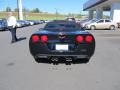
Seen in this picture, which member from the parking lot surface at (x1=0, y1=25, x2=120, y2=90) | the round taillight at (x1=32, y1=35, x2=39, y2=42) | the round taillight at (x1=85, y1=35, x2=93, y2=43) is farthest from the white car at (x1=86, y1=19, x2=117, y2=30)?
the round taillight at (x1=32, y1=35, x2=39, y2=42)

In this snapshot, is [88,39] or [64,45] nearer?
[64,45]

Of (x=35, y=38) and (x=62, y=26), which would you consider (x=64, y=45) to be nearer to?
(x=35, y=38)

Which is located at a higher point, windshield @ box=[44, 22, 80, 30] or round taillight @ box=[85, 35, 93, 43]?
windshield @ box=[44, 22, 80, 30]

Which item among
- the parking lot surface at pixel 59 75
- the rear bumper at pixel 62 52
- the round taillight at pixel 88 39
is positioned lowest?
the parking lot surface at pixel 59 75

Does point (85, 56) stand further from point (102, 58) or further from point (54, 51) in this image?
point (102, 58)

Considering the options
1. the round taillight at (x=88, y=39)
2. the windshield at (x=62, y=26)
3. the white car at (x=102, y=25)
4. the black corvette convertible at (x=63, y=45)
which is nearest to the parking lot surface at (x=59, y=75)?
the black corvette convertible at (x=63, y=45)

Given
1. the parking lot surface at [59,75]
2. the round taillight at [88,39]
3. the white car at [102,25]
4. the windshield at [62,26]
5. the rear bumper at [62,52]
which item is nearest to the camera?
the parking lot surface at [59,75]

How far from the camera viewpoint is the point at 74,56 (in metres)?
8.41

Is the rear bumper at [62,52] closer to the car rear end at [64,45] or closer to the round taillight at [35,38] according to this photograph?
the car rear end at [64,45]

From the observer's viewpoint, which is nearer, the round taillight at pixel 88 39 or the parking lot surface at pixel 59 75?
the parking lot surface at pixel 59 75

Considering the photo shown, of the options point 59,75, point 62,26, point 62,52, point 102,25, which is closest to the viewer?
Answer: point 59,75

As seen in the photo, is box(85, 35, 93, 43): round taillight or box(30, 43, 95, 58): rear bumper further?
box(85, 35, 93, 43): round taillight

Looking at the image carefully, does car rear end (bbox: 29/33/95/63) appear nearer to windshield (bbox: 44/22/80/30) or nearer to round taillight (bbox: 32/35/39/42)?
round taillight (bbox: 32/35/39/42)

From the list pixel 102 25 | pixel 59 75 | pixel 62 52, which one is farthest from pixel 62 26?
pixel 102 25
